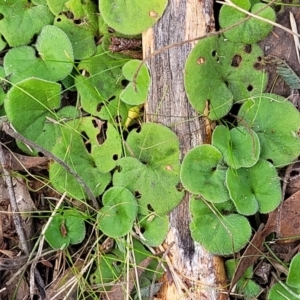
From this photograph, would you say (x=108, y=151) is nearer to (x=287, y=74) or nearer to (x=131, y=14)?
(x=131, y=14)

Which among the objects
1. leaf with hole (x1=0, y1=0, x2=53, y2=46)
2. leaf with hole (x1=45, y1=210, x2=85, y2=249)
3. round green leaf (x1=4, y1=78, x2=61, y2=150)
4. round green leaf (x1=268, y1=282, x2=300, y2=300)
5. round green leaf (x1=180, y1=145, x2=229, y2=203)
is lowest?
round green leaf (x1=268, y1=282, x2=300, y2=300)

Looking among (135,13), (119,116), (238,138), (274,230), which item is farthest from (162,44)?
(274,230)

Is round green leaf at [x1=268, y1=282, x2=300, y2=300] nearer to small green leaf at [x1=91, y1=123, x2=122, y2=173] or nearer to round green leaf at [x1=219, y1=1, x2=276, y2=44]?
small green leaf at [x1=91, y1=123, x2=122, y2=173]

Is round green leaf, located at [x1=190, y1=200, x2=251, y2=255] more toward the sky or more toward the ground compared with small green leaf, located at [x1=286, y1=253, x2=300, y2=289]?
more toward the sky

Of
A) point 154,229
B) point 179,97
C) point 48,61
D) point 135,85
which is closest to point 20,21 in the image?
point 48,61

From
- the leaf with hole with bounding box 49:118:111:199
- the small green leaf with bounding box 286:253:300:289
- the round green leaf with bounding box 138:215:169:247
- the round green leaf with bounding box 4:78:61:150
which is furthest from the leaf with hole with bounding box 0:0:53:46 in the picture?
the small green leaf with bounding box 286:253:300:289

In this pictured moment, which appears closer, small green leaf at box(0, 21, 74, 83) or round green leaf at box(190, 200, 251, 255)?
round green leaf at box(190, 200, 251, 255)

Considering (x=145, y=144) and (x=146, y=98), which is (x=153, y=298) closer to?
(x=145, y=144)

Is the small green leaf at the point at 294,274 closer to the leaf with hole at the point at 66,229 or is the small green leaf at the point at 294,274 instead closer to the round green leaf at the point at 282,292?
the round green leaf at the point at 282,292

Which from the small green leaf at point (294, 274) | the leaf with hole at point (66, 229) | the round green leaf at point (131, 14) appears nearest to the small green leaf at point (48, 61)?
the round green leaf at point (131, 14)
